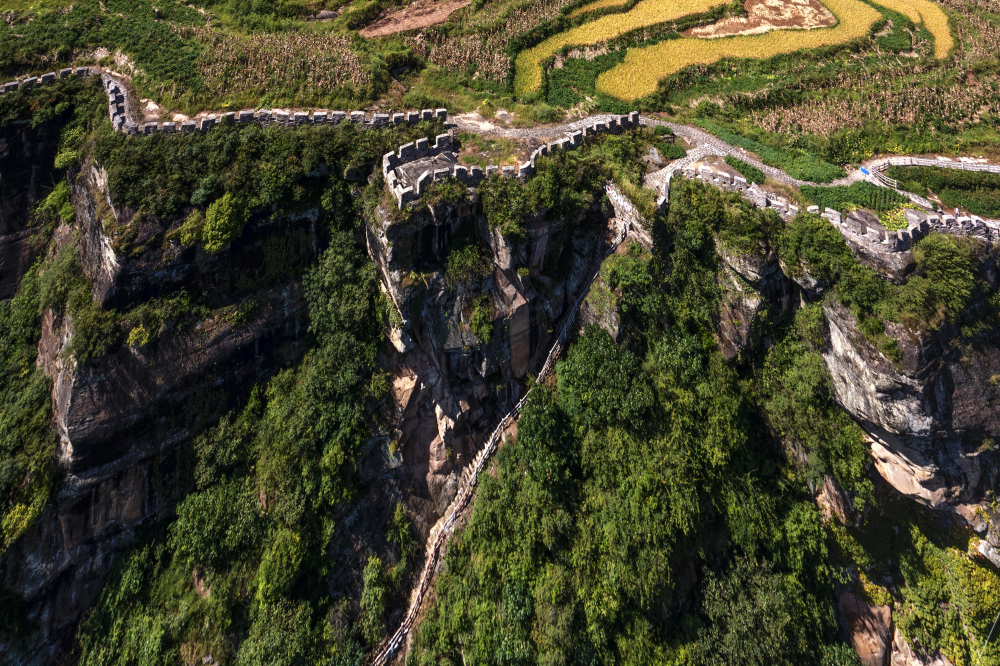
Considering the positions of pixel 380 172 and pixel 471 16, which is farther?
pixel 471 16

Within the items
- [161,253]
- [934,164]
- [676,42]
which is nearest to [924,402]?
[934,164]

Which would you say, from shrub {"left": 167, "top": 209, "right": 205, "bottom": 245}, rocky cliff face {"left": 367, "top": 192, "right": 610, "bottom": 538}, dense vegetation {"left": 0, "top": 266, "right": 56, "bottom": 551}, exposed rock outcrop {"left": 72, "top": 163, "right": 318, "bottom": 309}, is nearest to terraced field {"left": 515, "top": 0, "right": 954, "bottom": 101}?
rocky cliff face {"left": 367, "top": 192, "right": 610, "bottom": 538}

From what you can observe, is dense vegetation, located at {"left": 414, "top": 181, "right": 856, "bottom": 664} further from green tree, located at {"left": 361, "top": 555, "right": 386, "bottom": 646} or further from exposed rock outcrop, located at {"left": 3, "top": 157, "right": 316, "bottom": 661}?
exposed rock outcrop, located at {"left": 3, "top": 157, "right": 316, "bottom": 661}

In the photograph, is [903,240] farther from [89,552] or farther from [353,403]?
[89,552]

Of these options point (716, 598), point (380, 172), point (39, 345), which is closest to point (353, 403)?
point (380, 172)

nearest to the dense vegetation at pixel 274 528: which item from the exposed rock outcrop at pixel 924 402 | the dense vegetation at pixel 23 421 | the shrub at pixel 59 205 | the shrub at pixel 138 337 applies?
the dense vegetation at pixel 23 421
